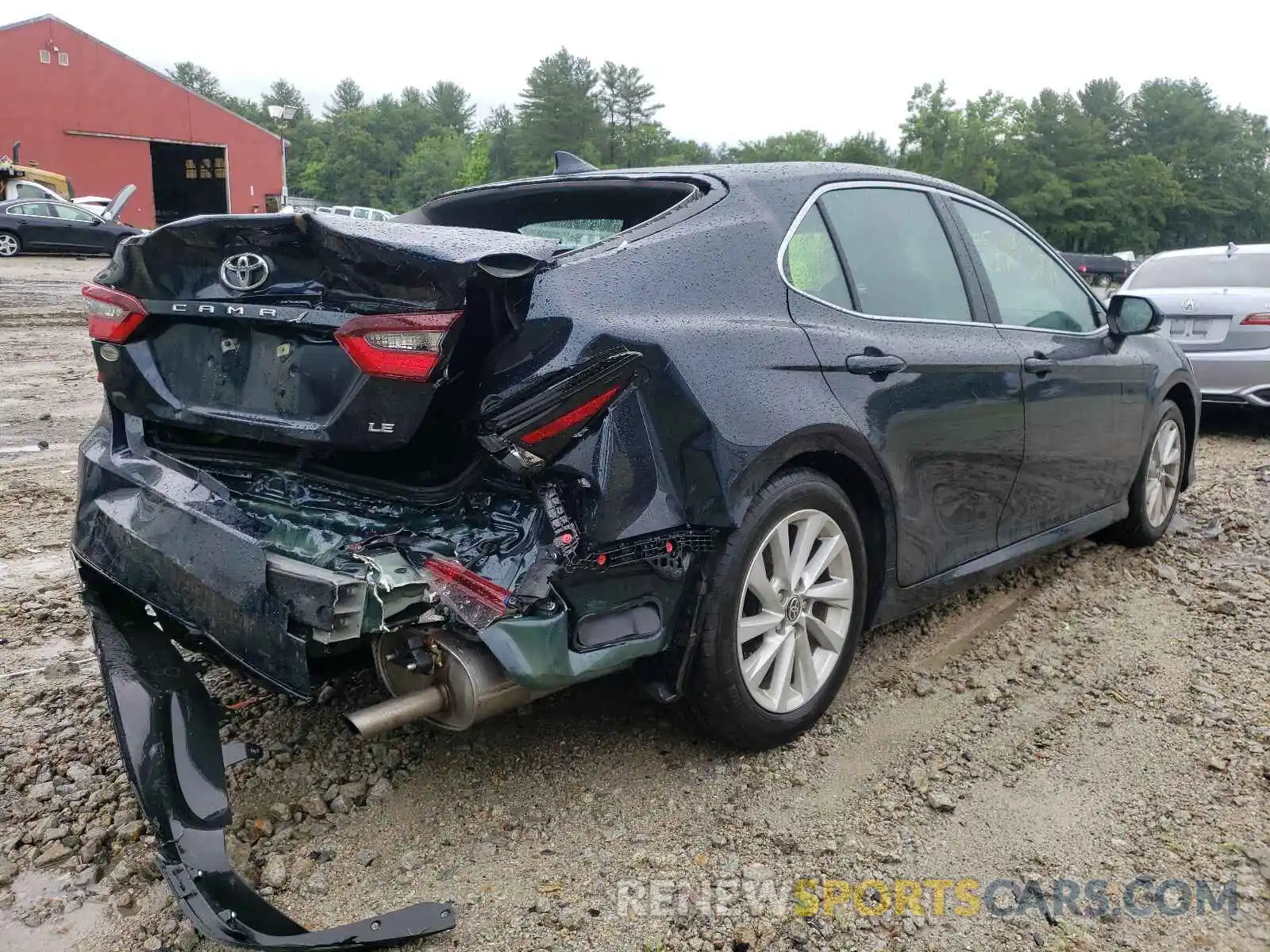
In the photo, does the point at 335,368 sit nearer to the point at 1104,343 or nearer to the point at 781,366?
the point at 781,366

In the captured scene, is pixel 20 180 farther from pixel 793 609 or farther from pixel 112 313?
pixel 793 609

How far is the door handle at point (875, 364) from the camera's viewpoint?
2965mm

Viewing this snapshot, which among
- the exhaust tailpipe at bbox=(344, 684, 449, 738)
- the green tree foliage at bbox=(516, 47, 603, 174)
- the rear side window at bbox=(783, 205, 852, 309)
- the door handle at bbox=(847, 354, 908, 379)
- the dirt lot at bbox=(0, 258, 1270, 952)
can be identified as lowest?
the dirt lot at bbox=(0, 258, 1270, 952)

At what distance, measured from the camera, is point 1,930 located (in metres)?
2.24

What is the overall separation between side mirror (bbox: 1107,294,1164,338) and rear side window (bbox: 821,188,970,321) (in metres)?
1.23

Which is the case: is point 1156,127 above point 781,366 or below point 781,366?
above

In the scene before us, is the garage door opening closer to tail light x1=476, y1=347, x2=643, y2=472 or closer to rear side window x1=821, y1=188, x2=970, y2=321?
rear side window x1=821, y1=188, x2=970, y2=321

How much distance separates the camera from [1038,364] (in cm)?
374

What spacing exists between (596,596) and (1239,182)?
292 ft

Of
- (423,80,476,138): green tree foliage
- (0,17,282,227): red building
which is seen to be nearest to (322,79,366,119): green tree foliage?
(423,80,476,138): green tree foliage

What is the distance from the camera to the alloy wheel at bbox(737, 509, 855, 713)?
2758 mm

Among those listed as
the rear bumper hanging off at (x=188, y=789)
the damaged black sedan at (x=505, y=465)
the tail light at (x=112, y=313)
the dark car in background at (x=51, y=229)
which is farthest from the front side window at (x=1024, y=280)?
the dark car in background at (x=51, y=229)

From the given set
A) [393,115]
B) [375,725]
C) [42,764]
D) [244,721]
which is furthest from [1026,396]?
[393,115]

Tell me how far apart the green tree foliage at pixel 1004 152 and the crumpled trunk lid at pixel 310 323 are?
172ft
